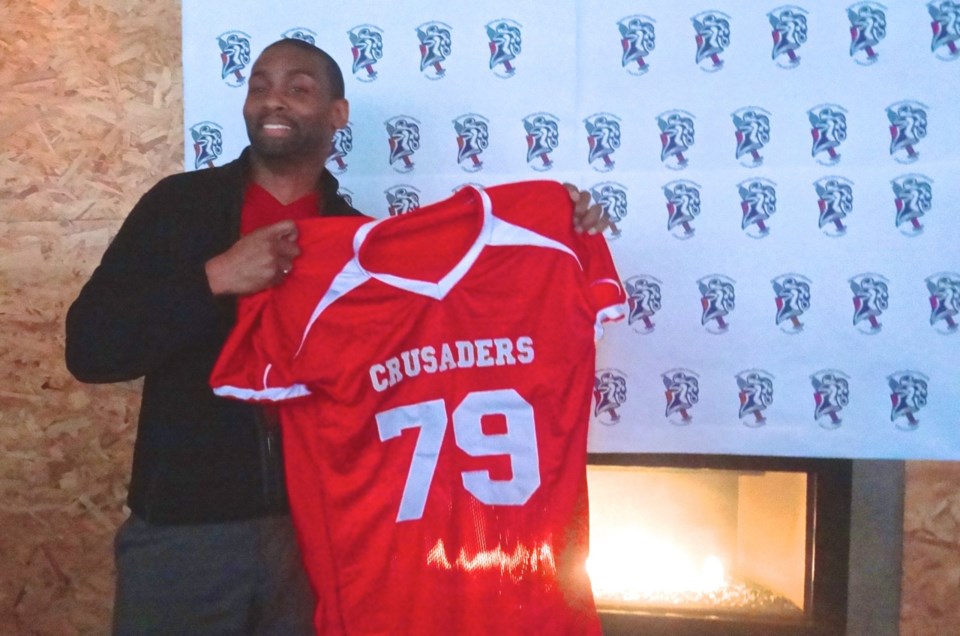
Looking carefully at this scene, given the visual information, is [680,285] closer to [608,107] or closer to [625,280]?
[625,280]

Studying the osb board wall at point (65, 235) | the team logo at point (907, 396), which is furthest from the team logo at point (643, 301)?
the osb board wall at point (65, 235)

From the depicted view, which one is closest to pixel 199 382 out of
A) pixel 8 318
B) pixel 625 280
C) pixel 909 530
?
pixel 8 318

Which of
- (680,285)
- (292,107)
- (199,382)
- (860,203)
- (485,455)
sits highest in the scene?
(292,107)

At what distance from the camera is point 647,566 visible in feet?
6.60

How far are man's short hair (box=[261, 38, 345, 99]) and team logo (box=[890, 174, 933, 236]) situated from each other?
1.30 metres

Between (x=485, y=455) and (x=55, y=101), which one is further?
(x=55, y=101)

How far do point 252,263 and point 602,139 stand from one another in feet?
3.08

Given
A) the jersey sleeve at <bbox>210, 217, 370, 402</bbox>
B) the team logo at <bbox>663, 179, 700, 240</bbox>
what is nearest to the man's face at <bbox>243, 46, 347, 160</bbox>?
the jersey sleeve at <bbox>210, 217, 370, 402</bbox>

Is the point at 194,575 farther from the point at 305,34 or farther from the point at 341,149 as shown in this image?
the point at 305,34

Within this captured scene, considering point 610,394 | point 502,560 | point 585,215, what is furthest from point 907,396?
point 502,560

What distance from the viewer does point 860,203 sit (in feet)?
5.55

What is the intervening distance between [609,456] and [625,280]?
45 cm

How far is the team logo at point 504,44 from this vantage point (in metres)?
1.72

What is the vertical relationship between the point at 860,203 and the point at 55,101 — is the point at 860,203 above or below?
below
